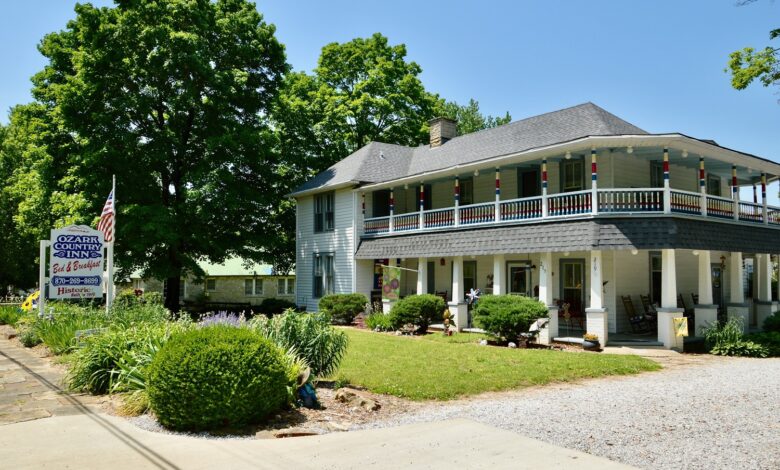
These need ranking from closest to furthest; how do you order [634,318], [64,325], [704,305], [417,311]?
[64,325], [704,305], [634,318], [417,311]

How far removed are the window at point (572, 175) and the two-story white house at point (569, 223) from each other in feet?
0.17

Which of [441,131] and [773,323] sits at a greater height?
[441,131]

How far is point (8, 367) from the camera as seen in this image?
471 inches

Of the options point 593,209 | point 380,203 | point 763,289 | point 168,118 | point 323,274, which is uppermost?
point 168,118

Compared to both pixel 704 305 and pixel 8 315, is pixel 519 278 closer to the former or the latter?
pixel 704 305

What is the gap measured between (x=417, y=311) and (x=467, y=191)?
6.83 m

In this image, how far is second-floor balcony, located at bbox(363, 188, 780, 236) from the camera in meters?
16.6

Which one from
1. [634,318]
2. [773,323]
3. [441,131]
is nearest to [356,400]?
[634,318]

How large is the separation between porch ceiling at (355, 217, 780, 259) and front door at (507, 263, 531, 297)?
99.8 inches

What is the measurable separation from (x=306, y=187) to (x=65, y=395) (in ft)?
69.8

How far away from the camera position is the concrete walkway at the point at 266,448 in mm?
5867

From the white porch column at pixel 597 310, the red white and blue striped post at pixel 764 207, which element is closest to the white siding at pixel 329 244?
the white porch column at pixel 597 310

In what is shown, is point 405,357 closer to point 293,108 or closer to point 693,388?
point 693,388

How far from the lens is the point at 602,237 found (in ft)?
53.3
